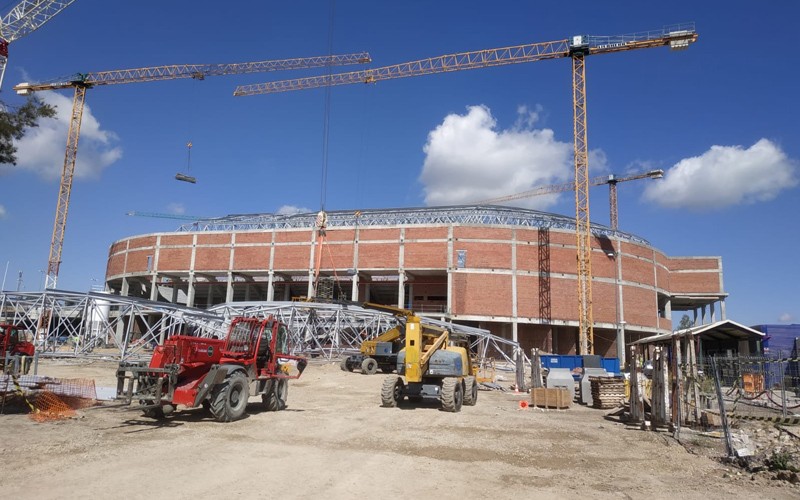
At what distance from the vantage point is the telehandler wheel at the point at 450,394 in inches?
640

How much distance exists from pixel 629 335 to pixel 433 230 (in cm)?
2558

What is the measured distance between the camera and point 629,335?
58906mm

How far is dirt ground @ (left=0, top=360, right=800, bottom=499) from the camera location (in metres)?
7.52

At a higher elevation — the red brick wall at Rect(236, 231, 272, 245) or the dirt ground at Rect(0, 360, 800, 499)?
the red brick wall at Rect(236, 231, 272, 245)

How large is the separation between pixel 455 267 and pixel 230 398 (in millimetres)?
40404

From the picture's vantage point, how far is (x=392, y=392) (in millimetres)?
17219

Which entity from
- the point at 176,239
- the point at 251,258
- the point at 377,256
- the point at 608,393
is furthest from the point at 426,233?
the point at 608,393

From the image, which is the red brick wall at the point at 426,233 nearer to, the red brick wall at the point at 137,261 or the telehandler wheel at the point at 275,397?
the red brick wall at the point at 137,261

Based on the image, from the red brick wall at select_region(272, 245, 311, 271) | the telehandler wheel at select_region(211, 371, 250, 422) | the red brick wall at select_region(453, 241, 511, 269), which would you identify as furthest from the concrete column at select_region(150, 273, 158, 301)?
the telehandler wheel at select_region(211, 371, 250, 422)

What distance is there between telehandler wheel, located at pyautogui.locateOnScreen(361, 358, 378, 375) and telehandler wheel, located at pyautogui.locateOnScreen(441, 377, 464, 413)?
14.0m

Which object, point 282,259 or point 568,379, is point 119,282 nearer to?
point 282,259

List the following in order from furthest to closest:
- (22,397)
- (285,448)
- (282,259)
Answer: (282,259)
(22,397)
(285,448)

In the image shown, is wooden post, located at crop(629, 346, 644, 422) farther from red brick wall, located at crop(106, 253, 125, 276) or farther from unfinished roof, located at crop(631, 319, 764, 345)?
red brick wall, located at crop(106, 253, 125, 276)

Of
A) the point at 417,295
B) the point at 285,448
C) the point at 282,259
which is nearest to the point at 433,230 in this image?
the point at 417,295
